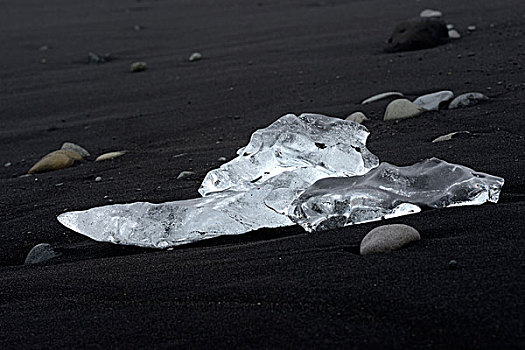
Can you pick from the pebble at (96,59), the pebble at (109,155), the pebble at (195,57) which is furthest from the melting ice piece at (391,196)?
the pebble at (96,59)

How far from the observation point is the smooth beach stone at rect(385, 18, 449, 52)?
564 centimetres

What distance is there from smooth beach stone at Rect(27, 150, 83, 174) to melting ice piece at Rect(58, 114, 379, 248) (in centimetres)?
125

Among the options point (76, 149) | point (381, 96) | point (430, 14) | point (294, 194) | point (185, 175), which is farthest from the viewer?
point (430, 14)

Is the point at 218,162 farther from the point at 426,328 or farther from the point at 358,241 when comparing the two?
the point at 426,328

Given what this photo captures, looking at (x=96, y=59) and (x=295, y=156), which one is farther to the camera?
(x=96, y=59)

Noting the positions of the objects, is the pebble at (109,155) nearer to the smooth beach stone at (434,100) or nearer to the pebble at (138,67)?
the smooth beach stone at (434,100)

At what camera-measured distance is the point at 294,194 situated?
7.91 ft

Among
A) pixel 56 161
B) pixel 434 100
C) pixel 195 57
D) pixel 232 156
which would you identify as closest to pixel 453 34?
pixel 195 57

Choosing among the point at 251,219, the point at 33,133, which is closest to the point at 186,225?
the point at 251,219

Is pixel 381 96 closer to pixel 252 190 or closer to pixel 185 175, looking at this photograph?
pixel 185 175

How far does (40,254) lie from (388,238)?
45.4 inches

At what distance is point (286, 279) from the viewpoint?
5.99 ft

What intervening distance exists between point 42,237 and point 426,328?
5.36 feet

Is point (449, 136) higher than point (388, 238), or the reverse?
point (388, 238)
